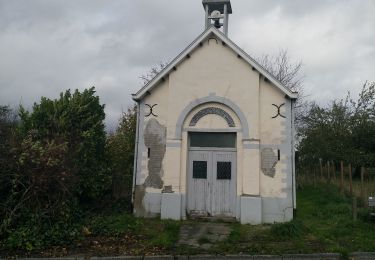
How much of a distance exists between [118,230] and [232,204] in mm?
3973

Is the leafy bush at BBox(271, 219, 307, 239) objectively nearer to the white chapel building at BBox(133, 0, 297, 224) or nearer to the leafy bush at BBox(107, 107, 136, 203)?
the white chapel building at BBox(133, 0, 297, 224)

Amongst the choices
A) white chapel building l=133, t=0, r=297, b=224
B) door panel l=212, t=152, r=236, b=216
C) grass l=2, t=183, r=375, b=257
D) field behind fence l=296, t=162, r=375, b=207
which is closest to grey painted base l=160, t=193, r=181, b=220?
white chapel building l=133, t=0, r=297, b=224

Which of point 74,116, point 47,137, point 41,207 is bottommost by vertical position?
point 41,207

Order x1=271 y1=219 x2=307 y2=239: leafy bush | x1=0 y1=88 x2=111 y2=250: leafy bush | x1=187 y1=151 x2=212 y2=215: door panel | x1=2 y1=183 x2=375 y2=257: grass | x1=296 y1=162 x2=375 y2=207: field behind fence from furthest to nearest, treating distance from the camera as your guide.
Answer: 1. x1=296 y1=162 x2=375 y2=207: field behind fence
2. x1=187 y1=151 x2=212 y2=215: door panel
3. x1=271 y1=219 x2=307 y2=239: leafy bush
4. x1=0 y1=88 x2=111 y2=250: leafy bush
5. x1=2 y1=183 x2=375 y2=257: grass

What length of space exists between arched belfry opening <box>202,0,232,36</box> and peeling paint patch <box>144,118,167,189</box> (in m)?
4.78

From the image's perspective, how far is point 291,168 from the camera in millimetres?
11961

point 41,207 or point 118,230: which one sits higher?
point 41,207

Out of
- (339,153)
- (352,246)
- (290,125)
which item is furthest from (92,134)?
(339,153)

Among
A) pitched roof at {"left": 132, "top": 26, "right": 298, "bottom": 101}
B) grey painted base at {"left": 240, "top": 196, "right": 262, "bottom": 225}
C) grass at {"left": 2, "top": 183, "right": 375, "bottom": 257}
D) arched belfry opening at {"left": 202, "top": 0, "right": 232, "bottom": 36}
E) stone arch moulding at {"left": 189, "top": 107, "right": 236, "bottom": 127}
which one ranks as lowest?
grass at {"left": 2, "top": 183, "right": 375, "bottom": 257}

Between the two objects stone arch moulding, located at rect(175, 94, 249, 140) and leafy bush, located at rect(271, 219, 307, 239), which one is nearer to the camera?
leafy bush, located at rect(271, 219, 307, 239)

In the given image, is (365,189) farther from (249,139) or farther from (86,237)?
(86,237)

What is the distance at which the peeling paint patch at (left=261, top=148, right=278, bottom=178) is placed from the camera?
12039mm

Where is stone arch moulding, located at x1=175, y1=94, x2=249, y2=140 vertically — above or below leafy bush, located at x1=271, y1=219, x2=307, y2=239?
above

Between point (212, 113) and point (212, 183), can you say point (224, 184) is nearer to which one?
point (212, 183)
